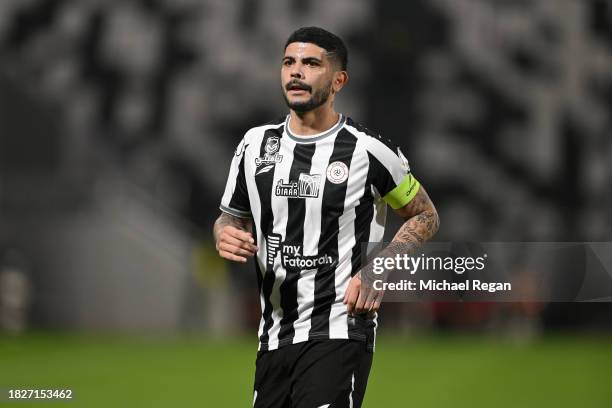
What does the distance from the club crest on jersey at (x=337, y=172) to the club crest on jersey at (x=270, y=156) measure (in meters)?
0.23

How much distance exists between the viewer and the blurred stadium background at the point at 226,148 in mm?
20016

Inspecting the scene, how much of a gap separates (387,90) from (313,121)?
2297cm

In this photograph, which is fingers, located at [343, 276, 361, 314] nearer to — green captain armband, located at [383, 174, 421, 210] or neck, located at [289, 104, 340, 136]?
green captain armband, located at [383, 174, 421, 210]

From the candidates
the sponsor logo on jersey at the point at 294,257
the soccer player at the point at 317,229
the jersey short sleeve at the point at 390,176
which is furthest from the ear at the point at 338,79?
the sponsor logo on jersey at the point at 294,257

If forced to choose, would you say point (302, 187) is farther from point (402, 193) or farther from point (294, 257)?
point (402, 193)

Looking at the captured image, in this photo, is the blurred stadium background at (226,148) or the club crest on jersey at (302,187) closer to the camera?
the club crest on jersey at (302,187)

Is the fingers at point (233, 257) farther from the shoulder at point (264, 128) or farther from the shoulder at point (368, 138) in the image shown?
the shoulder at point (368, 138)

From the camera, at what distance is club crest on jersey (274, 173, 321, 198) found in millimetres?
4273

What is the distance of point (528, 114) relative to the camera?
27.1 meters

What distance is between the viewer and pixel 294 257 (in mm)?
4238

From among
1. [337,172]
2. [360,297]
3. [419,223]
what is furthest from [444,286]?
[337,172]

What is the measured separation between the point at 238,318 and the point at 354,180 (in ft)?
59.1

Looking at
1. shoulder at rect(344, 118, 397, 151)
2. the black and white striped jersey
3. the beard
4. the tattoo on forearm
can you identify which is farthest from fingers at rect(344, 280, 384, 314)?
the beard

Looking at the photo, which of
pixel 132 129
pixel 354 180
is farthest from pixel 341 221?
pixel 132 129
